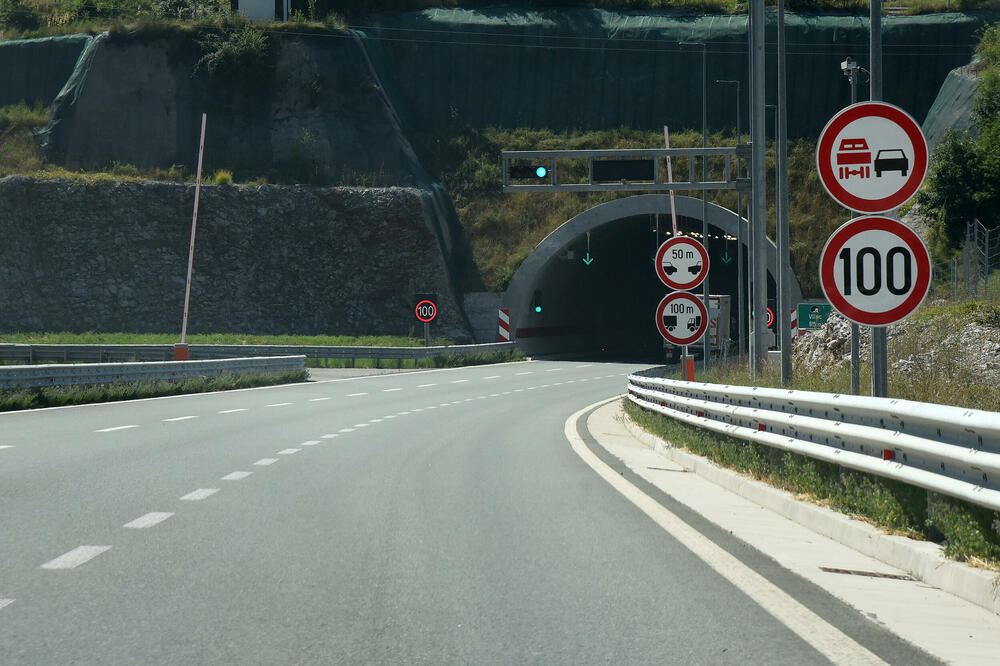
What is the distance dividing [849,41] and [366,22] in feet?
96.2

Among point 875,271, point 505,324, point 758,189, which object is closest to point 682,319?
point 758,189

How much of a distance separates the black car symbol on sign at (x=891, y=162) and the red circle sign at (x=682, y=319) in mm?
10956

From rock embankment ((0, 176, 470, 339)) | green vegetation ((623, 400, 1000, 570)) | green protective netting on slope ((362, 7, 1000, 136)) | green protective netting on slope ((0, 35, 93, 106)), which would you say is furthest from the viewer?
green protective netting on slope ((0, 35, 93, 106))

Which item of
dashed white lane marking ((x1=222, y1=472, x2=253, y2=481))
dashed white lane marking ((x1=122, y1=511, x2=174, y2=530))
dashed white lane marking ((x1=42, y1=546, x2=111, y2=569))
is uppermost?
dashed white lane marking ((x1=42, y1=546, x2=111, y2=569))

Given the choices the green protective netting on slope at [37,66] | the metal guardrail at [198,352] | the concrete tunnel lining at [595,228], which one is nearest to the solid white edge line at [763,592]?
the metal guardrail at [198,352]

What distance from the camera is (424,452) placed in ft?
55.4

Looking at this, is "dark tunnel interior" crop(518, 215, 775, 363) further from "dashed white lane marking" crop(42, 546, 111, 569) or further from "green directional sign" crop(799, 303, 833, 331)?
"dashed white lane marking" crop(42, 546, 111, 569)

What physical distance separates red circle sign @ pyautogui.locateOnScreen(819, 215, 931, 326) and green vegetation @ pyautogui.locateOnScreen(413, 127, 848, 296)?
5317cm

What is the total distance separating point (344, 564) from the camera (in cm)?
813

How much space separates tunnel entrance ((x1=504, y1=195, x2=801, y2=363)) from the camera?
57844mm

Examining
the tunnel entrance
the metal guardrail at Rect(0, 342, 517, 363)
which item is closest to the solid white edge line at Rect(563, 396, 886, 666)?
the metal guardrail at Rect(0, 342, 517, 363)

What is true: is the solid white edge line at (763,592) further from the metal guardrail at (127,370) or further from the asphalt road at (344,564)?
the metal guardrail at (127,370)

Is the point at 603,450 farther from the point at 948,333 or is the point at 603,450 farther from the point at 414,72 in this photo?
the point at 414,72

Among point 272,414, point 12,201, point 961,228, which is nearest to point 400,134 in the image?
point 12,201
